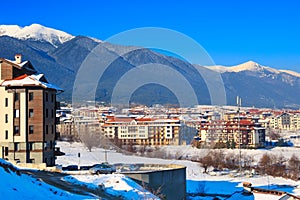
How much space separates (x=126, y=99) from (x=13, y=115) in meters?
10.9

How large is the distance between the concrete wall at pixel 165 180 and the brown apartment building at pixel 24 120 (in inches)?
172

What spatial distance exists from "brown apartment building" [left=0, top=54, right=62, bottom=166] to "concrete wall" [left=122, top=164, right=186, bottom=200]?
436 cm

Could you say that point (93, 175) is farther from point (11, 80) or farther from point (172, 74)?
point (172, 74)

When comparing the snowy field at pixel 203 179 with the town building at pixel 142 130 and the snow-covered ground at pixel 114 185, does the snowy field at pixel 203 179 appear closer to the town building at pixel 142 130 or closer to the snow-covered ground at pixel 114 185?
the town building at pixel 142 130

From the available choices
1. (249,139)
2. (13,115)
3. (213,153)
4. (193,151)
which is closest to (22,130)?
(13,115)

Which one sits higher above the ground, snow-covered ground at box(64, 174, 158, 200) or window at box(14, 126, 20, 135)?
window at box(14, 126, 20, 135)

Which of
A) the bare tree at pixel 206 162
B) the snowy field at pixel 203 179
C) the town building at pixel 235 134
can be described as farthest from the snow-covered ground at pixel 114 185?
the town building at pixel 235 134

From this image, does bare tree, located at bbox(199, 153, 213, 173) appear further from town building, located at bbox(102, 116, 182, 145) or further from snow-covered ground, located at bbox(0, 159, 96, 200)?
snow-covered ground, located at bbox(0, 159, 96, 200)

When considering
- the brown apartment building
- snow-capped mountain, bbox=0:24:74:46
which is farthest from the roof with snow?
snow-capped mountain, bbox=0:24:74:46

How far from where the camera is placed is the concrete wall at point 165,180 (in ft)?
39.4

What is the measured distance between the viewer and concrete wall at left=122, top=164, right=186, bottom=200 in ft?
39.4

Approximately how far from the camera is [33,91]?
1560cm

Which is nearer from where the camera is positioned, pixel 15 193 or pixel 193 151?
pixel 15 193

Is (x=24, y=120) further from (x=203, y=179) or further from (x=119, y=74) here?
(x=119, y=74)
